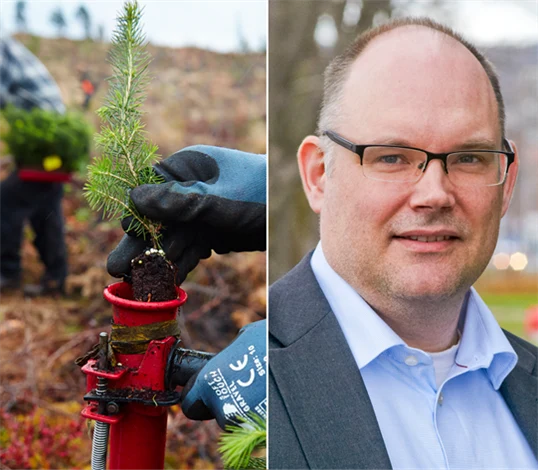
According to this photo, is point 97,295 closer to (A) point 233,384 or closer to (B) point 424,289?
(A) point 233,384

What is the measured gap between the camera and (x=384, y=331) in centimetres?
149

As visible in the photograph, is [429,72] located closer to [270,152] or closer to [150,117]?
[270,152]

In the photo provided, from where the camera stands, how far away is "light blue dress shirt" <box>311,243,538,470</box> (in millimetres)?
1486

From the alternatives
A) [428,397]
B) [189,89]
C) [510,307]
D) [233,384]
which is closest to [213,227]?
[233,384]

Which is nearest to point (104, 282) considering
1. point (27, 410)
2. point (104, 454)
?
point (27, 410)

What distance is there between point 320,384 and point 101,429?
1.51ft

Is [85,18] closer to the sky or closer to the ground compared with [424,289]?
closer to the sky

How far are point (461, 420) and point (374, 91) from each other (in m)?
0.75

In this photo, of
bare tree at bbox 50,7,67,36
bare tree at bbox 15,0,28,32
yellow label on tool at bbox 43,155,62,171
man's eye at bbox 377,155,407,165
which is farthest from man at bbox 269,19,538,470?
yellow label on tool at bbox 43,155,62,171

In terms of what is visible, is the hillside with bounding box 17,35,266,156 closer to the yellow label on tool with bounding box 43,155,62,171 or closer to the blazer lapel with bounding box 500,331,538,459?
the yellow label on tool with bounding box 43,155,62,171

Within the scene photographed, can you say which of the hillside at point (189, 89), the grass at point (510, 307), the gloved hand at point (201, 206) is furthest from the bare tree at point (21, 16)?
the grass at point (510, 307)

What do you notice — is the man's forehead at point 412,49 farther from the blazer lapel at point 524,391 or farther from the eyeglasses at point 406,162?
the blazer lapel at point 524,391

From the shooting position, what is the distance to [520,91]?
1.63 metres

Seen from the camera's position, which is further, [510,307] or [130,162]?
[510,307]
